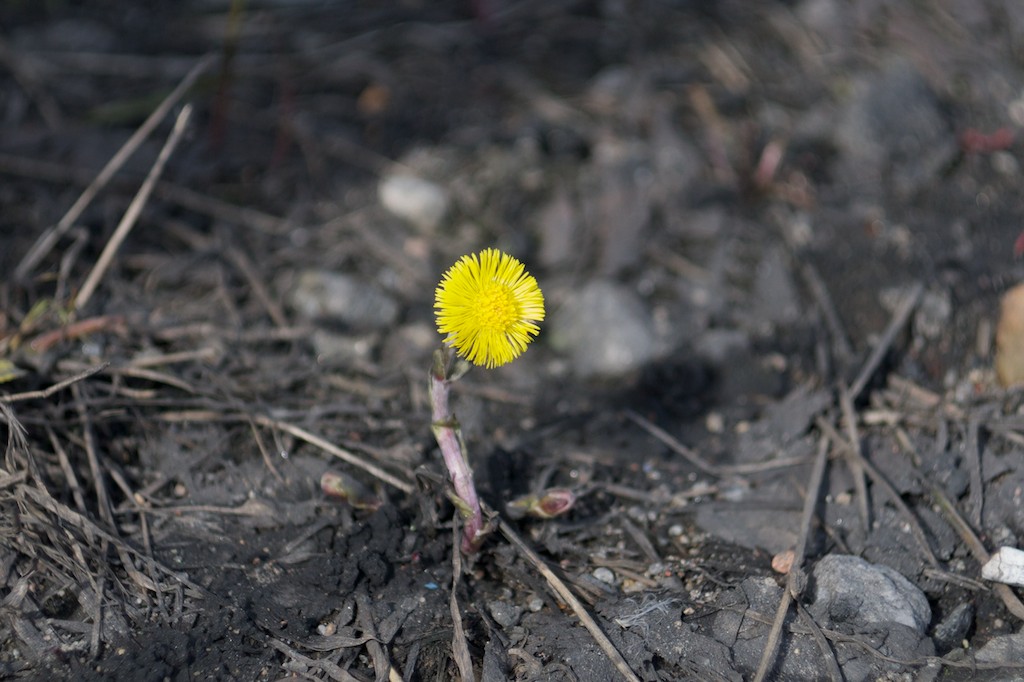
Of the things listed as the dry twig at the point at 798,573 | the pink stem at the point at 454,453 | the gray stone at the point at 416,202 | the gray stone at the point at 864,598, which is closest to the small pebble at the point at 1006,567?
the gray stone at the point at 864,598

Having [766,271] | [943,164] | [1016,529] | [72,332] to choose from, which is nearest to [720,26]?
[943,164]

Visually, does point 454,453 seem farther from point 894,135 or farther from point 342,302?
point 894,135

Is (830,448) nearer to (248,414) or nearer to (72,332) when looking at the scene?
(248,414)

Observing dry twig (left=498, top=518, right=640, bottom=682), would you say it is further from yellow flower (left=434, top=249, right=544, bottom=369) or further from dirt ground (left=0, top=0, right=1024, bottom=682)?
yellow flower (left=434, top=249, right=544, bottom=369)

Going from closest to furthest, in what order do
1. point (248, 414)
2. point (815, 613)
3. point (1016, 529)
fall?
1. point (815, 613)
2. point (1016, 529)
3. point (248, 414)

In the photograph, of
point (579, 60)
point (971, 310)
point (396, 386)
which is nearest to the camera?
point (396, 386)

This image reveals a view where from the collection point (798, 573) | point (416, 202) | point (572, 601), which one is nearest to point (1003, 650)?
point (798, 573)

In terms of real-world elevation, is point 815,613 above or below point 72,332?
below
